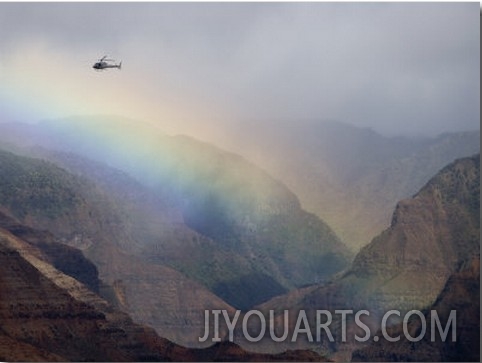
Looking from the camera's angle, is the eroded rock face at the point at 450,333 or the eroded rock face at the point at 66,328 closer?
Result: the eroded rock face at the point at 66,328

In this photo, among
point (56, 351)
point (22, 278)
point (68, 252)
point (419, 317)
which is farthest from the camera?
point (68, 252)

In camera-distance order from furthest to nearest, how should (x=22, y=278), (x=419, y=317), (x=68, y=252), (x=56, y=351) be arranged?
(x=68, y=252)
(x=419, y=317)
(x=22, y=278)
(x=56, y=351)

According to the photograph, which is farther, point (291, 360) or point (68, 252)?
point (68, 252)

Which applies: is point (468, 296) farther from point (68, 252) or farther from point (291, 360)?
point (68, 252)

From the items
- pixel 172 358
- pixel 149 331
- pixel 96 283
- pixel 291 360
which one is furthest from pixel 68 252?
pixel 291 360

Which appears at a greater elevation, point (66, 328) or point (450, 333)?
point (450, 333)

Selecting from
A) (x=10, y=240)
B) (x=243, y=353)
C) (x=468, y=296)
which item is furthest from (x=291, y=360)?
(x=10, y=240)

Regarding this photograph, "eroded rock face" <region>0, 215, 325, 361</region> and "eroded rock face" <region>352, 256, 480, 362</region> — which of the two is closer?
"eroded rock face" <region>0, 215, 325, 361</region>

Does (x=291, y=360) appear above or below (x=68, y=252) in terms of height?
below

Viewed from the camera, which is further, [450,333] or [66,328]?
[450,333]

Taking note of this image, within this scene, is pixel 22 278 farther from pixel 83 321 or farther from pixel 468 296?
pixel 468 296
